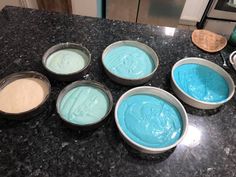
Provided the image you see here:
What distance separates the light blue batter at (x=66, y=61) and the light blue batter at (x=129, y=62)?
0.10 meters

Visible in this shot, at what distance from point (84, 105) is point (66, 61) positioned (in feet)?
0.74

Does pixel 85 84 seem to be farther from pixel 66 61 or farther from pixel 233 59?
pixel 233 59

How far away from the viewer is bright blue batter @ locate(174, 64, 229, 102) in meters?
0.77

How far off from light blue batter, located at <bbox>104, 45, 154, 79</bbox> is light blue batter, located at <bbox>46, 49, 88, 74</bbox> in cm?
10

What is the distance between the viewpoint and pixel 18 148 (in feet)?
2.00

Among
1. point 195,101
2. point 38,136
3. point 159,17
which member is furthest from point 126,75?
point 159,17

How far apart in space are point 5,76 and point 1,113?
0.20 metres

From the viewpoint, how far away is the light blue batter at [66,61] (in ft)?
2.60

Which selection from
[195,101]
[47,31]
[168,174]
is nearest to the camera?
[168,174]

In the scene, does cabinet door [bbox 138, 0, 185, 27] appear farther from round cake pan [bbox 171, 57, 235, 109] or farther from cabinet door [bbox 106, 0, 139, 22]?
round cake pan [bbox 171, 57, 235, 109]

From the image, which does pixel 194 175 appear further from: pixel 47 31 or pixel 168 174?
pixel 47 31

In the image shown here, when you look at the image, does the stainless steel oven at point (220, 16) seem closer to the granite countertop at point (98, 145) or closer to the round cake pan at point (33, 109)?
the granite countertop at point (98, 145)

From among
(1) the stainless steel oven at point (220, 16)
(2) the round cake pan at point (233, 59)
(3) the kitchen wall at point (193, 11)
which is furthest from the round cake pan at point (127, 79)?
(3) the kitchen wall at point (193, 11)

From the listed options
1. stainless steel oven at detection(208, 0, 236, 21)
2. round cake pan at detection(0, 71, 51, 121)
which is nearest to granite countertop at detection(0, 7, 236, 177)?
round cake pan at detection(0, 71, 51, 121)
